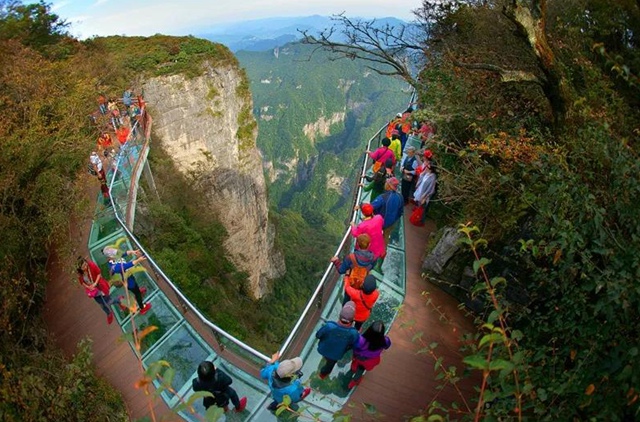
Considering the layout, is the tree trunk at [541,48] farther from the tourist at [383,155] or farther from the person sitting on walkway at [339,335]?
the person sitting on walkway at [339,335]

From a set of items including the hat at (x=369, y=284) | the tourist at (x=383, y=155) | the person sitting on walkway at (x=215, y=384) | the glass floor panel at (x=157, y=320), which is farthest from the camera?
the tourist at (x=383, y=155)

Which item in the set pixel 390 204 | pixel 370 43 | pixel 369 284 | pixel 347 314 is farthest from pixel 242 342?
pixel 370 43

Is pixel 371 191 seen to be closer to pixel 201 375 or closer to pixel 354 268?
pixel 354 268

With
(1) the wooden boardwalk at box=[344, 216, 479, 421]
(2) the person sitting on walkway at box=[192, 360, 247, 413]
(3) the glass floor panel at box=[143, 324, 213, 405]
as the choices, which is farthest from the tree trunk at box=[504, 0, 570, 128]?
(3) the glass floor panel at box=[143, 324, 213, 405]

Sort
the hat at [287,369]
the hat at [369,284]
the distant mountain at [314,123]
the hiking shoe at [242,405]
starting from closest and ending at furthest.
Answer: the hat at [287,369] → the hat at [369,284] → the hiking shoe at [242,405] → the distant mountain at [314,123]

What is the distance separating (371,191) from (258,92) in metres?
160

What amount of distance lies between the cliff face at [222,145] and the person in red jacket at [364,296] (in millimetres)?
21466

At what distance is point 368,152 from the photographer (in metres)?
9.41

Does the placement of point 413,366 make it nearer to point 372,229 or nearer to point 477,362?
point 372,229

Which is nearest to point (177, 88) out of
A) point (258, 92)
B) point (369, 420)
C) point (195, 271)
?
A: point (195, 271)

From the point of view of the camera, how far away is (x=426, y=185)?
766 cm

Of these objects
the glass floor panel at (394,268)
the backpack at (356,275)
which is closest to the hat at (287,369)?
the backpack at (356,275)

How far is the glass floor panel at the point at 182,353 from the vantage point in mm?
Answer: 5672

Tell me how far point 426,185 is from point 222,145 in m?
21.9
